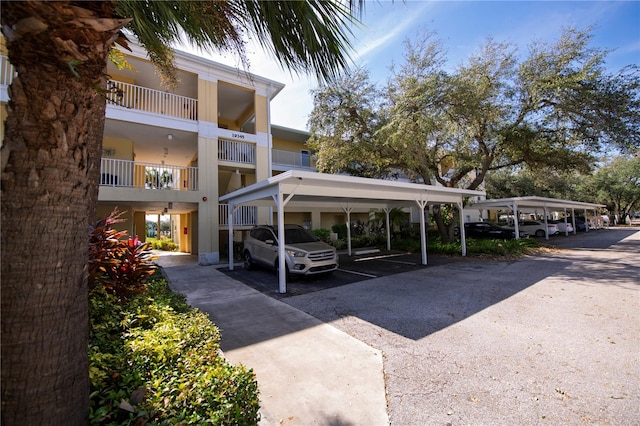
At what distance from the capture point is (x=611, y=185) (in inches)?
1357

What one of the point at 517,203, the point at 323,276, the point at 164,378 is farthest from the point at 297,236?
the point at 517,203

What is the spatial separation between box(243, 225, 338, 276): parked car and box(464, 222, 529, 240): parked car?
15.7 metres

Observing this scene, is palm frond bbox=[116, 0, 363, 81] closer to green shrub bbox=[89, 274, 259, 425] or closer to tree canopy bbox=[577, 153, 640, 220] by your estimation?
green shrub bbox=[89, 274, 259, 425]

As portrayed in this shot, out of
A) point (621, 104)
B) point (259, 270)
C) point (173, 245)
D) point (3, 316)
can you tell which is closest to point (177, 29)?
point (3, 316)

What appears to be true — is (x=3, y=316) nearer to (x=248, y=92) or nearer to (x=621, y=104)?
(x=248, y=92)

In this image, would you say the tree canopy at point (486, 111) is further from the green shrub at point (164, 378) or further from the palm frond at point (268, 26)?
the green shrub at point (164, 378)

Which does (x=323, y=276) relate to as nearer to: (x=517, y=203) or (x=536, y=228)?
(x=517, y=203)

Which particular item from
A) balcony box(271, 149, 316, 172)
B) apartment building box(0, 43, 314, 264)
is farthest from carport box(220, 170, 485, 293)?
balcony box(271, 149, 316, 172)

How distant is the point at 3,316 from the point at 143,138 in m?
14.0

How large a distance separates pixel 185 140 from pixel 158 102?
1.91m

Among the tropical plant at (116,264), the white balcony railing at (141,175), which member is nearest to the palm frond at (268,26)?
the tropical plant at (116,264)

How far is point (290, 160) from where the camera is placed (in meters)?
19.3

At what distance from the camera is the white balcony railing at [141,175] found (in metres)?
11.2

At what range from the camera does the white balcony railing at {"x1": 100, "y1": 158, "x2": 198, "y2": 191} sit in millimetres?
11227
